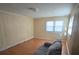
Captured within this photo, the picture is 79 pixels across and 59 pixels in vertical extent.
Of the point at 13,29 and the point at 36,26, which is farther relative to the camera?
the point at 36,26

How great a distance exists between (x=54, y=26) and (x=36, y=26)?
0.98ft

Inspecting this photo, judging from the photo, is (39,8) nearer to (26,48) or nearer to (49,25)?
(49,25)

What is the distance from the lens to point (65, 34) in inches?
59.2

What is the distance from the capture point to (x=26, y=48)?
1.54 meters

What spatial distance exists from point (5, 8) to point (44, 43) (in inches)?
31.8

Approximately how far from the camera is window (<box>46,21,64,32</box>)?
4.97ft

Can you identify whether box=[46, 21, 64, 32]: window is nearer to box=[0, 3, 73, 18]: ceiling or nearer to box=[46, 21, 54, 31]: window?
box=[46, 21, 54, 31]: window

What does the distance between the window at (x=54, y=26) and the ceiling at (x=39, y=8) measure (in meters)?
0.13

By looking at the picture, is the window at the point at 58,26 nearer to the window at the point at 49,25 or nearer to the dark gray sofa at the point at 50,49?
the window at the point at 49,25

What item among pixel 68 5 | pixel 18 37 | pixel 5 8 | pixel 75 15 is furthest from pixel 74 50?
pixel 5 8

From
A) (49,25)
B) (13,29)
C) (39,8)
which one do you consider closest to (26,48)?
(13,29)
